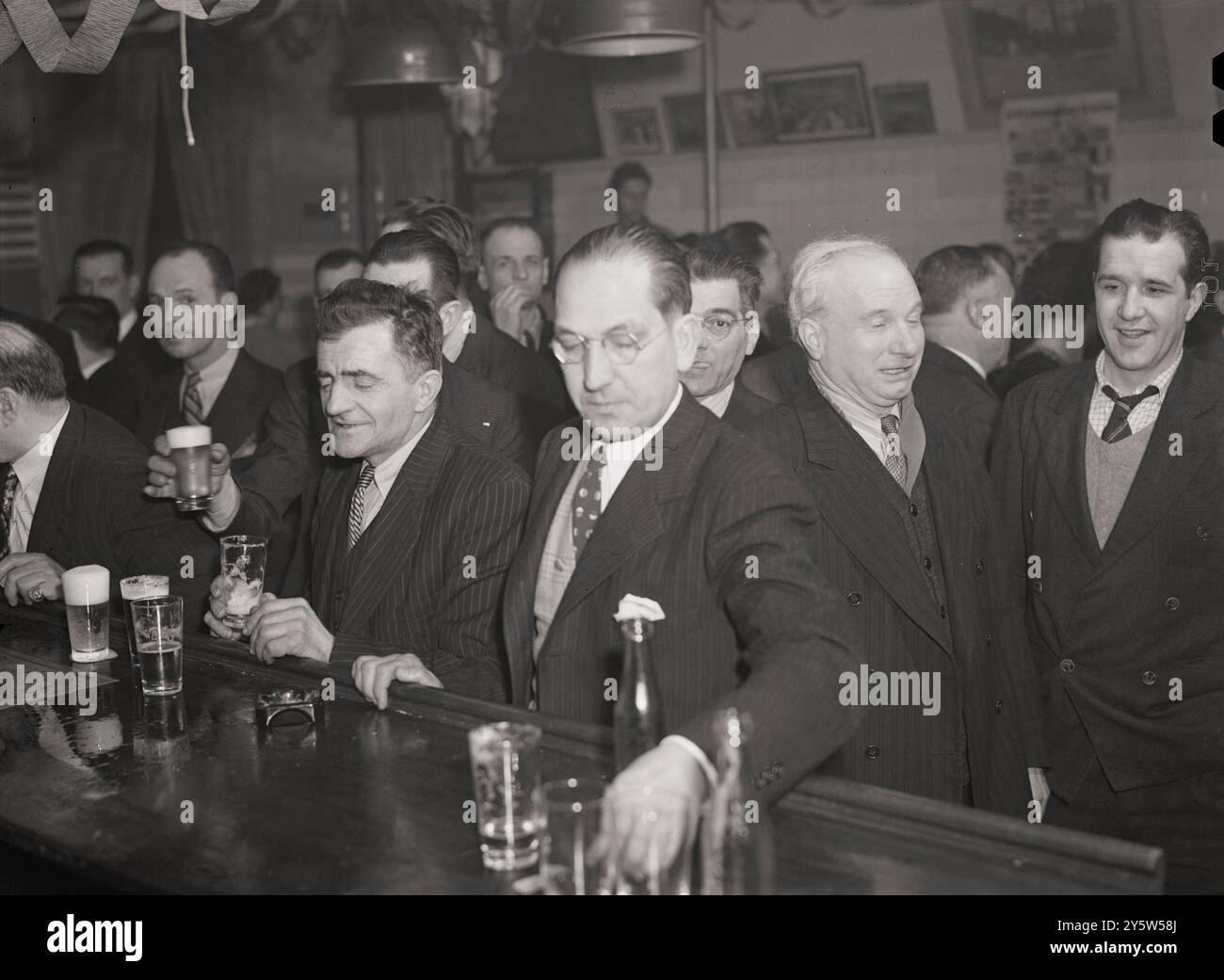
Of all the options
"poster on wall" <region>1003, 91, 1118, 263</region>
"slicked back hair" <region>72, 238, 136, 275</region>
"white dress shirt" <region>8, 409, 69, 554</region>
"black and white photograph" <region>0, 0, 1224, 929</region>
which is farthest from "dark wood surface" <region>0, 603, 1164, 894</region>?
"poster on wall" <region>1003, 91, 1118, 263</region>

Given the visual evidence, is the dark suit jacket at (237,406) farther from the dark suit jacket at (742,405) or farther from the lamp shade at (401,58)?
the dark suit jacket at (742,405)

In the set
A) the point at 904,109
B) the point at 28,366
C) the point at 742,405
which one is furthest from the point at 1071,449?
the point at 904,109

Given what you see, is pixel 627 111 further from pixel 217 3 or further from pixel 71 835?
pixel 71 835

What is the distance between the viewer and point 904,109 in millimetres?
7223

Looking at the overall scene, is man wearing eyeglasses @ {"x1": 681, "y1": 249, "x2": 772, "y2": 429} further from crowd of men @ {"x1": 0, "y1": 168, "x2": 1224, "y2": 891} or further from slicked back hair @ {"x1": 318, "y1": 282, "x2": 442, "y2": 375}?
slicked back hair @ {"x1": 318, "y1": 282, "x2": 442, "y2": 375}

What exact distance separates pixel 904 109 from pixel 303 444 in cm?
475

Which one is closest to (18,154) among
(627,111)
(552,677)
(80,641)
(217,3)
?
(627,111)

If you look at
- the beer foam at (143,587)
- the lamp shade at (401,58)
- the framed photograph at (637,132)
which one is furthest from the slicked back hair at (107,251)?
the beer foam at (143,587)

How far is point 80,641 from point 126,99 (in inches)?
287

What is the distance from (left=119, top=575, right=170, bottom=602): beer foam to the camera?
2.75m

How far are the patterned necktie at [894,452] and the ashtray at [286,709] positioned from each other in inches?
50.8

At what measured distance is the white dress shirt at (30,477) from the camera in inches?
142

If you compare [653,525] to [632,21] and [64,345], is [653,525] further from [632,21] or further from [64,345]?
[64,345]
